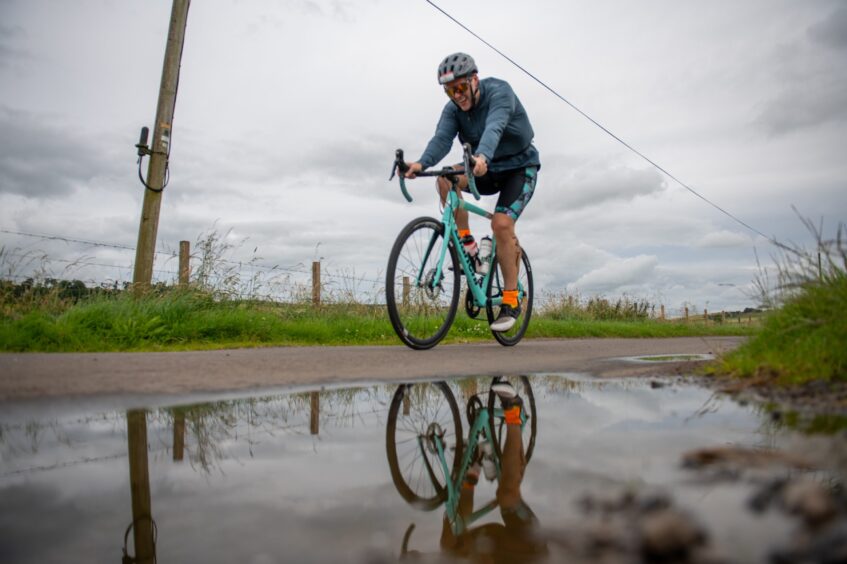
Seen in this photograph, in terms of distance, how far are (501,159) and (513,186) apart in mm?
311

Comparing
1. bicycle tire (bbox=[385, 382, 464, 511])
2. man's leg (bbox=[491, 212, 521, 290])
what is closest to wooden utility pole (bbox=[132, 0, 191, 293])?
man's leg (bbox=[491, 212, 521, 290])

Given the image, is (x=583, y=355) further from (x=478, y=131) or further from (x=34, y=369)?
(x=34, y=369)

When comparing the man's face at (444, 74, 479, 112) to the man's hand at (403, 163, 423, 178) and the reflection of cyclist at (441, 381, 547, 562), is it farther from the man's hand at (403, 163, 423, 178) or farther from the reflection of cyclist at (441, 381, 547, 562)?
the reflection of cyclist at (441, 381, 547, 562)

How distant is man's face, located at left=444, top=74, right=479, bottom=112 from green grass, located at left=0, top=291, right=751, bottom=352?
2.98 meters


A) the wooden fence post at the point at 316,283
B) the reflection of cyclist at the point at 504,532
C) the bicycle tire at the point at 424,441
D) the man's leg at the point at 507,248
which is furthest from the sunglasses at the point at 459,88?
the wooden fence post at the point at 316,283

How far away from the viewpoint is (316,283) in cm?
1109

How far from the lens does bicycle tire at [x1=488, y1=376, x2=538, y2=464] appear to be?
5.91 feet

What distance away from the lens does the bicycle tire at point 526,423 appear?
180 centimetres

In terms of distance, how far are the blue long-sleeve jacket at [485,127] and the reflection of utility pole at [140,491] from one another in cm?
414

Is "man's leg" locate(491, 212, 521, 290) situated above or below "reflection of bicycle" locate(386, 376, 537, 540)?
above

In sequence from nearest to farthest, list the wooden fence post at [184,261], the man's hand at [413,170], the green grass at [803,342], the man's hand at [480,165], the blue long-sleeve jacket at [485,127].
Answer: the green grass at [803,342], the man's hand at [480,165], the man's hand at [413,170], the blue long-sleeve jacket at [485,127], the wooden fence post at [184,261]

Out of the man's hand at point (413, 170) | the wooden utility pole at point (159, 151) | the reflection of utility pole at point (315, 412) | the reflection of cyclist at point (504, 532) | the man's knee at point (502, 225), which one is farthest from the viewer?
the wooden utility pole at point (159, 151)

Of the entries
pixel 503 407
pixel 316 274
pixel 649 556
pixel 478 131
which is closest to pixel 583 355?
pixel 478 131

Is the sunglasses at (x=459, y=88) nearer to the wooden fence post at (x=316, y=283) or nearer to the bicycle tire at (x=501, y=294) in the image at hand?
the bicycle tire at (x=501, y=294)
